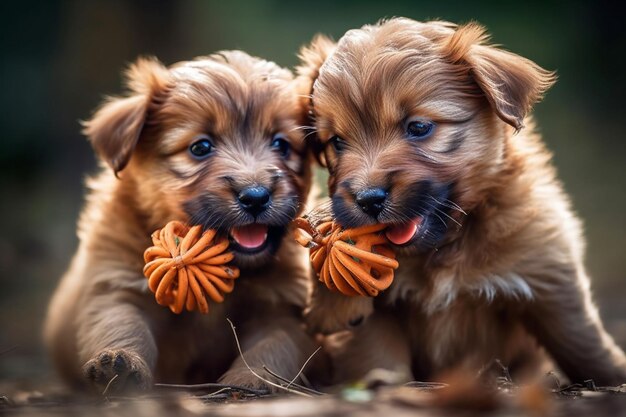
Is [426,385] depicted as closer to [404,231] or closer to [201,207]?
[404,231]

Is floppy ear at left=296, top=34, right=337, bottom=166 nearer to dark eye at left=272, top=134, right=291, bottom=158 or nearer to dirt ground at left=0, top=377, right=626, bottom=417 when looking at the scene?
dark eye at left=272, top=134, right=291, bottom=158

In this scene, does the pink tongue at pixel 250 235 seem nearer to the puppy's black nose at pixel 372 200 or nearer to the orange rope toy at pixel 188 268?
the orange rope toy at pixel 188 268

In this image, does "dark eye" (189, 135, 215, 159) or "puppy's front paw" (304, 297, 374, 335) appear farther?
"dark eye" (189, 135, 215, 159)

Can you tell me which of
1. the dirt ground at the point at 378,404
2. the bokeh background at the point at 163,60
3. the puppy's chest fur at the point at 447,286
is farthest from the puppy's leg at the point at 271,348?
the bokeh background at the point at 163,60

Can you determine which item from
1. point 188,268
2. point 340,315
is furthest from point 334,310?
point 188,268

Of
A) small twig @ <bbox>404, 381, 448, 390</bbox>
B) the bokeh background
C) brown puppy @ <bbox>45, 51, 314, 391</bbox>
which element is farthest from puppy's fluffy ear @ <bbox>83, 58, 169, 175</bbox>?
the bokeh background

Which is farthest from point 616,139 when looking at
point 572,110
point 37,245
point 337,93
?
point 337,93
